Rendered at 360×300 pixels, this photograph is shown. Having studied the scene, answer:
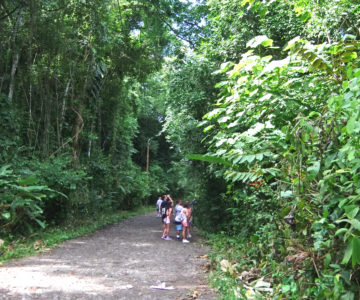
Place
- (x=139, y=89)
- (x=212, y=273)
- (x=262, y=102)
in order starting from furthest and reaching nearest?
(x=139, y=89), (x=212, y=273), (x=262, y=102)

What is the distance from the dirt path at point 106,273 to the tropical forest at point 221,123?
612 mm

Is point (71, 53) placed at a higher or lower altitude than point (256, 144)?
higher

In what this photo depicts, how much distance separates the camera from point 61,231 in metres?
11.8

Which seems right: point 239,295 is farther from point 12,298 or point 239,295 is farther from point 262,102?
point 12,298

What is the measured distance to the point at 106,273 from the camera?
653 centimetres

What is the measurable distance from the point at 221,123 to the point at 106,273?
13.2 ft

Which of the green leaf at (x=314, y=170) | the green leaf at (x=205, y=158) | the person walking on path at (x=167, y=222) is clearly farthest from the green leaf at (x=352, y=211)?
the person walking on path at (x=167, y=222)

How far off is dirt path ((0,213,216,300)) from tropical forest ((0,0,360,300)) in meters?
0.61

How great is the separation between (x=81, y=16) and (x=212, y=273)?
389 inches

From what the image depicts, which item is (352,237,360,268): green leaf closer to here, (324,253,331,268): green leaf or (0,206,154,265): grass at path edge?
(324,253,331,268): green leaf

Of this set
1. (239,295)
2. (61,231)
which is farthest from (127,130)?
(239,295)

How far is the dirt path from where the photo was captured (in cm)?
523

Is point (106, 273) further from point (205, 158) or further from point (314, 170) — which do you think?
point (314, 170)

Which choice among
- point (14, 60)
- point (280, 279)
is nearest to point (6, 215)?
point (14, 60)
